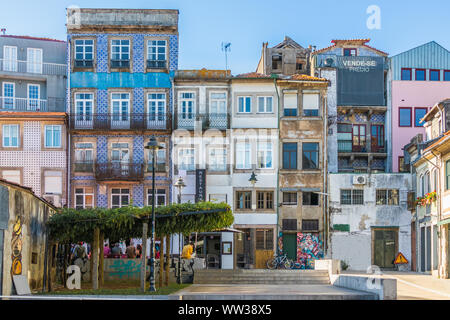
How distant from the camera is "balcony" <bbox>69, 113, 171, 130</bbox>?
48812 mm

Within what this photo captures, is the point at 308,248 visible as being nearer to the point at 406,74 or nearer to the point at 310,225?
the point at 310,225

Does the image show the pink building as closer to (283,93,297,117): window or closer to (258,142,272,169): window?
(283,93,297,117): window

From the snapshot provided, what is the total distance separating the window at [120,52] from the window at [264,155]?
10.5m

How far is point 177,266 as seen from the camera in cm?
3428

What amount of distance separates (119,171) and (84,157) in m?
2.54

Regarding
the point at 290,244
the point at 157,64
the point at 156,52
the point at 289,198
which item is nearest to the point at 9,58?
the point at 156,52

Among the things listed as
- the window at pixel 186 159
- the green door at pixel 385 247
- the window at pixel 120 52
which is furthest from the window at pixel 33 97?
the green door at pixel 385 247

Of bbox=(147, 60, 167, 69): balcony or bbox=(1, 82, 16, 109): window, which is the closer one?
bbox=(147, 60, 167, 69): balcony

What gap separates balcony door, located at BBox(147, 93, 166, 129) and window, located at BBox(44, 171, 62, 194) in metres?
6.51

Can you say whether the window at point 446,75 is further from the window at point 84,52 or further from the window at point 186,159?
the window at point 84,52

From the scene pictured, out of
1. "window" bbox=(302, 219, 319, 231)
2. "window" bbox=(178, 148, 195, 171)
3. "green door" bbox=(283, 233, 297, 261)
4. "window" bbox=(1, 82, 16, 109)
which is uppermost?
"window" bbox=(1, 82, 16, 109)

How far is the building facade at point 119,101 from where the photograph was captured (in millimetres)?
48469

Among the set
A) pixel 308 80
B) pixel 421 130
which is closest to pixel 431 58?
pixel 421 130

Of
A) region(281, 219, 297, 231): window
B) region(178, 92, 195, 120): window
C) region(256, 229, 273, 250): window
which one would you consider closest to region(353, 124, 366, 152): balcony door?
region(281, 219, 297, 231): window
